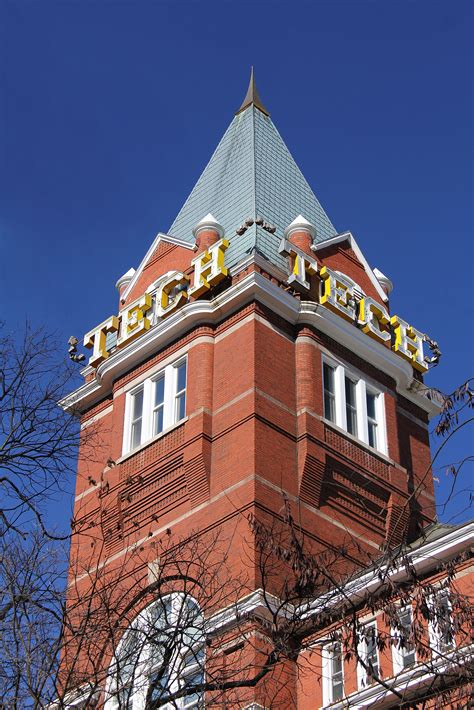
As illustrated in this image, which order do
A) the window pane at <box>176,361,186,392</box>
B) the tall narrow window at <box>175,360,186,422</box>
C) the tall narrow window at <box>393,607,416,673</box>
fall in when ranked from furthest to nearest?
1. the window pane at <box>176,361,186,392</box>
2. the tall narrow window at <box>175,360,186,422</box>
3. the tall narrow window at <box>393,607,416,673</box>

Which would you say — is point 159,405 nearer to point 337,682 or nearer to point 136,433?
point 136,433

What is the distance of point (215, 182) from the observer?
4509 centimetres

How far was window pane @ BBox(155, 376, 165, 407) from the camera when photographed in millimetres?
37541

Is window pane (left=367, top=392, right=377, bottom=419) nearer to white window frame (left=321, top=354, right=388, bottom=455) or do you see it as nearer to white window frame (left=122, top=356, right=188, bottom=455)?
white window frame (left=321, top=354, right=388, bottom=455)

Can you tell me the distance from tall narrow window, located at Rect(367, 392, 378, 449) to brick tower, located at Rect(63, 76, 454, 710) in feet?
0.18

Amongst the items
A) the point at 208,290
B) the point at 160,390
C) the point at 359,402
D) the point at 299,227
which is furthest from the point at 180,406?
the point at 299,227

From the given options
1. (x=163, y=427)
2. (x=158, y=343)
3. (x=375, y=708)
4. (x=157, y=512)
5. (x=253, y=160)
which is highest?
(x=253, y=160)

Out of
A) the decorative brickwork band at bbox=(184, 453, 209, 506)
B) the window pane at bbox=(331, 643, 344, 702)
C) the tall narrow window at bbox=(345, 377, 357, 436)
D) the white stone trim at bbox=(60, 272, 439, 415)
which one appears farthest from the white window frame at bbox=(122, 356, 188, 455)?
the window pane at bbox=(331, 643, 344, 702)

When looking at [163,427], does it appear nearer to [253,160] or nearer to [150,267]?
[150,267]

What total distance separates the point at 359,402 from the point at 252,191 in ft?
28.0

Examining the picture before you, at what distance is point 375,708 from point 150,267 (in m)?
19.5

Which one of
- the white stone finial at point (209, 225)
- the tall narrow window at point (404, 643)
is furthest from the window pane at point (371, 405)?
the tall narrow window at point (404, 643)

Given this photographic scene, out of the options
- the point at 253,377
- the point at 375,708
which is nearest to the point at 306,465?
the point at 253,377

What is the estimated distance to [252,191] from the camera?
138 ft
